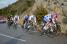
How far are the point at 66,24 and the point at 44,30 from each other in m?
1.65

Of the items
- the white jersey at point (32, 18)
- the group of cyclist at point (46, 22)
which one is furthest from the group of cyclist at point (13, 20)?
the white jersey at point (32, 18)

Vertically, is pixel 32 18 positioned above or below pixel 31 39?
above

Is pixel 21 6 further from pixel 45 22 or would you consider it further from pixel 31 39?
pixel 31 39

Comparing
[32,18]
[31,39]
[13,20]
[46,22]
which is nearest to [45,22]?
[46,22]

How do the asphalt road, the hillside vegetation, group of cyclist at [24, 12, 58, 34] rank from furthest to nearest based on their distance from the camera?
the hillside vegetation < group of cyclist at [24, 12, 58, 34] < the asphalt road

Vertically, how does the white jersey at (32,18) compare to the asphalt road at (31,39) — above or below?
above

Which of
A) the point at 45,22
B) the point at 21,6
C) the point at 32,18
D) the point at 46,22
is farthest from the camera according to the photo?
the point at 21,6

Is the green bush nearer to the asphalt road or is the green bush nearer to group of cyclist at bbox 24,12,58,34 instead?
group of cyclist at bbox 24,12,58,34

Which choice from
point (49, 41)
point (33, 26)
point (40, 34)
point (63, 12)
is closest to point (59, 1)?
point (63, 12)

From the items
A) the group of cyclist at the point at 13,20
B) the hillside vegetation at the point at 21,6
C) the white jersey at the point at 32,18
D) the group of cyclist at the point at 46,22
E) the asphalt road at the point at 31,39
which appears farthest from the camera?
the hillside vegetation at the point at 21,6

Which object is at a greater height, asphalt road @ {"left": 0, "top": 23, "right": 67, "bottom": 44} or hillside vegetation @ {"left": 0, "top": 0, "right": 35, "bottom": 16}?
hillside vegetation @ {"left": 0, "top": 0, "right": 35, "bottom": 16}

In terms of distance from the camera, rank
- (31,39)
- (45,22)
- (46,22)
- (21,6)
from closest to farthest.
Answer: (31,39) < (46,22) < (45,22) < (21,6)

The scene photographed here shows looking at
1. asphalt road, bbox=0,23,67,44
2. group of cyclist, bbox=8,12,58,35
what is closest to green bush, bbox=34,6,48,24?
group of cyclist, bbox=8,12,58,35

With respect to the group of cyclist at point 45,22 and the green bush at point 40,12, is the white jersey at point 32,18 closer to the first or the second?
the group of cyclist at point 45,22
